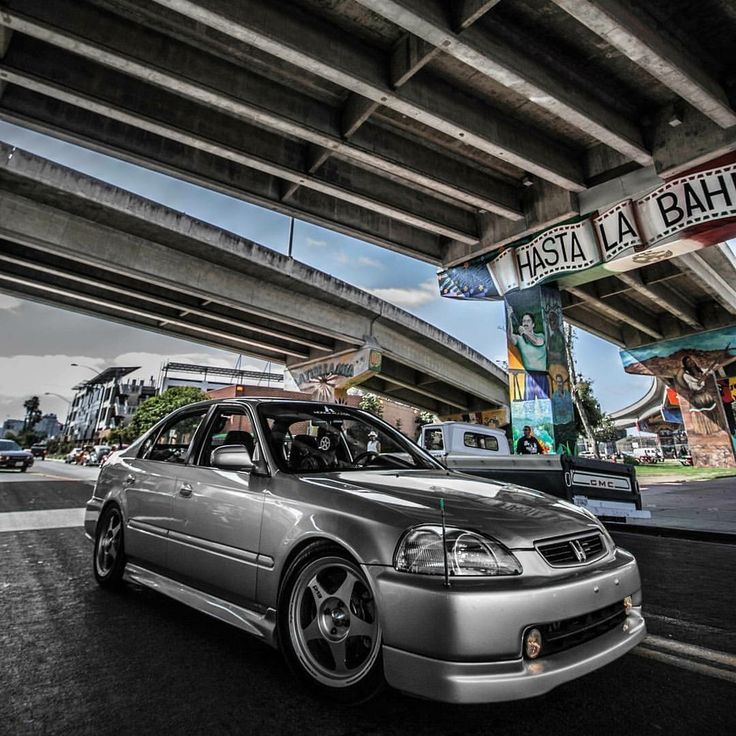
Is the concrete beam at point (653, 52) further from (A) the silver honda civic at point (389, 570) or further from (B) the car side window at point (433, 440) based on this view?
(B) the car side window at point (433, 440)

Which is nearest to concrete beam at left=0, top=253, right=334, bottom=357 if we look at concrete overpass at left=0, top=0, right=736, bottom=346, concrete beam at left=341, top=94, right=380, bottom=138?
concrete overpass at left=0, top=0, right=736, bottom=346

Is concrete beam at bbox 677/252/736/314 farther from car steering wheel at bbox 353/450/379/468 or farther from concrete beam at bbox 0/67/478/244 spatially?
car steering wheel at bbox 353/450/379/468

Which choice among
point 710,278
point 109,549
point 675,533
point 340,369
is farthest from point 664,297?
point 109,549

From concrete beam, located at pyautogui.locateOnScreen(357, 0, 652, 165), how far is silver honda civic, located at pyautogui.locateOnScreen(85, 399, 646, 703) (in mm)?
6672

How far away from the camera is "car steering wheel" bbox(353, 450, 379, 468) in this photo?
339cm

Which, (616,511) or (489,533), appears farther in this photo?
(616,511)

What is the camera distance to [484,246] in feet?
47.8

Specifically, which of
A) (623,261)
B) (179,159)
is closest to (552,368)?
(623,261)

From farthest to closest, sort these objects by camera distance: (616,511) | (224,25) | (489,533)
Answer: (616,511)
(224,25)
(489,533)

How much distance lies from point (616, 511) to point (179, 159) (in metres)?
12.1

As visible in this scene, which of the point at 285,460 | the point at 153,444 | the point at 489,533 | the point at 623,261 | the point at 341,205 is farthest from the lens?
the point at 341,205

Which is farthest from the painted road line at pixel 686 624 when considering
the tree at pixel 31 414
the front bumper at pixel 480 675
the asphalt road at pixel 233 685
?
the tree at pixel 31 414

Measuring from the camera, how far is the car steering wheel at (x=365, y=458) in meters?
3.39

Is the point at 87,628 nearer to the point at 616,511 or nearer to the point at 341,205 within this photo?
the point at 616,511
